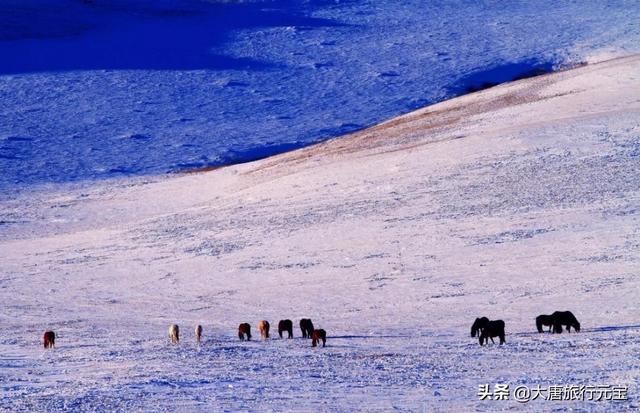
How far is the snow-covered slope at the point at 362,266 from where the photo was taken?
46.9ft

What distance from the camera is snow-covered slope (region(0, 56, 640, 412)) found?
14.3 m

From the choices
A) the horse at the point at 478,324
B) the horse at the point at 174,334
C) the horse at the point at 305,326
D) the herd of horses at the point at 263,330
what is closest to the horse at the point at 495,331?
the horse at the point at 478,324

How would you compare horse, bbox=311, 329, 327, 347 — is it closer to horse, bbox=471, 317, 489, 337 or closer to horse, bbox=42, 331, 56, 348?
horse, bbox=471, 317, 489, 337

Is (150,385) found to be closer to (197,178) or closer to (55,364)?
(55,364)

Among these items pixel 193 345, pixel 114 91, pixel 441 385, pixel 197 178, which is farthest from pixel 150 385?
pixel 114 91

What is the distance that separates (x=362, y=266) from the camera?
27.7m

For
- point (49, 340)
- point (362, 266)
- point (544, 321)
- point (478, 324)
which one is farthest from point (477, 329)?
point (362, 266)

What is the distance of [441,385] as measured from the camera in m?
13.7

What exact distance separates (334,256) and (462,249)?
10.2 ft

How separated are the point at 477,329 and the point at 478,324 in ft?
0.84

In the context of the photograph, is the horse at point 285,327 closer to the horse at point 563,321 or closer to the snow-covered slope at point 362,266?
the snow-covered slope at point 362,266

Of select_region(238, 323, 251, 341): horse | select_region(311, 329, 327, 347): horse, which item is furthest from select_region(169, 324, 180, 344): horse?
select_region(311, 329, 327, 347): horse

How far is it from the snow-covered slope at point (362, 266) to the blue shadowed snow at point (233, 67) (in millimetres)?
3963

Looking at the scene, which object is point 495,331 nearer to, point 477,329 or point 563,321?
point 477,329
